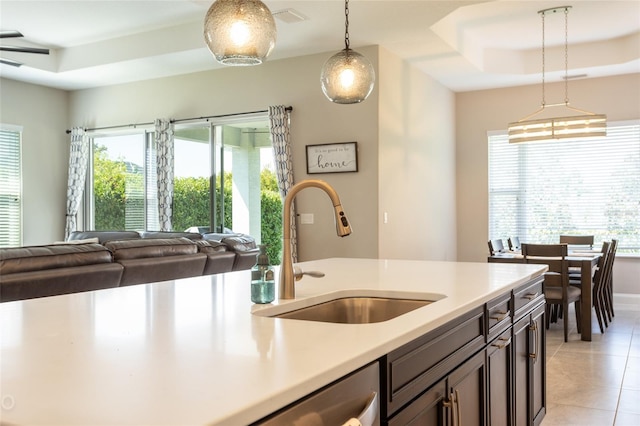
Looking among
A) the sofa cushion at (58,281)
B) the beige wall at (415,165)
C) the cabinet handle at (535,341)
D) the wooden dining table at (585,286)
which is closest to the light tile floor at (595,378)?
the wooden dining table at (585,286)

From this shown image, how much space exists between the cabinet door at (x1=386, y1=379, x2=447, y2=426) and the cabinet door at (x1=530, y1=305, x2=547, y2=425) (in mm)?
1315

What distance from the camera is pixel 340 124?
6121 mm

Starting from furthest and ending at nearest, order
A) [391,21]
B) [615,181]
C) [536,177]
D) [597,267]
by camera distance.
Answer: [536,177], [615,181], [597,267], [391,21]

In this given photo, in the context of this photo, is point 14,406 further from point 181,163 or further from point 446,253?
point 446,253

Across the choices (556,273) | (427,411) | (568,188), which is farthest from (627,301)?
(427,411)

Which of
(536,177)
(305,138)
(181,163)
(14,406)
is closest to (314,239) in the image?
(305,138)

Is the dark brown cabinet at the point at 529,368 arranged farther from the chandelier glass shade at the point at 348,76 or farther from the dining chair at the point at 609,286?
the dining chair at the point at 609,286

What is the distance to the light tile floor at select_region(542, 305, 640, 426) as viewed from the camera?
348 centimetres

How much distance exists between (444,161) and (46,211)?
565 centimetres

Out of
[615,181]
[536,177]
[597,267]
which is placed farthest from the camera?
[536,177]

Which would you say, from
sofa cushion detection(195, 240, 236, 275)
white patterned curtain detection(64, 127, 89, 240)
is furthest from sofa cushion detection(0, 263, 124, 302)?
white patterned curtain detection(64, 127, 89, 240)

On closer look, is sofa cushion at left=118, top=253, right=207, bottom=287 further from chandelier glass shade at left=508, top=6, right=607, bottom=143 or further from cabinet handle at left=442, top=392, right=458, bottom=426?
chandelier glass shade at left=508, top=6, right=607, bottom=143

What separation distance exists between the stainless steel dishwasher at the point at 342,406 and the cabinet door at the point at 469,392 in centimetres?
53

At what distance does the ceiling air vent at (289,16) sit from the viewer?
4.77 metres
